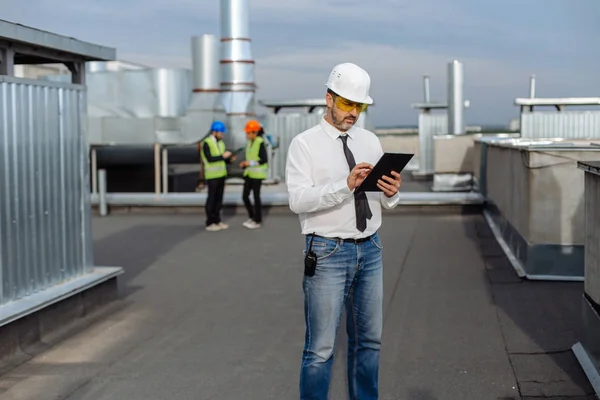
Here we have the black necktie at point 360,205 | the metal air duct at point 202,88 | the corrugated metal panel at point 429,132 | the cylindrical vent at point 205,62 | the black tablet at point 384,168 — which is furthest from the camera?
the corrugated metal panel at point 429,132

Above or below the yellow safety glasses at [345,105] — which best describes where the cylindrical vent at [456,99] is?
above

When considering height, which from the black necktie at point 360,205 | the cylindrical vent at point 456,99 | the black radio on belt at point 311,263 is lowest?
the black radio on belt at point 311,263

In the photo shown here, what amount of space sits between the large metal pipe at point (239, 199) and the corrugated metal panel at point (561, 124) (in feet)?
19.8

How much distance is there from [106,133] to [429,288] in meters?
14.4

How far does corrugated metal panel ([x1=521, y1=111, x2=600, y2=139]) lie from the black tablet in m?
19.3

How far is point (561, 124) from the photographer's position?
912 inches

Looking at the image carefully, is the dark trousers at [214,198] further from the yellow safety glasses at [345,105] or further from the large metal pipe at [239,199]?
the yellow safety glasses at [345,105]

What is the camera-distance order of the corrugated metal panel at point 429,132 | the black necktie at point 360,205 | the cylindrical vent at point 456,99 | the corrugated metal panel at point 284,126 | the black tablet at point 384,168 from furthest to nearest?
1. the corrugated metal panel at point 429,132
2. the cylindrical vent at point 456,99
3. the corrugated metal panel at point 284,126
4. the black necktie at point 360,205
5. the black tablet at point 384,168

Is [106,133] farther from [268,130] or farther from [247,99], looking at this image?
[268,130]

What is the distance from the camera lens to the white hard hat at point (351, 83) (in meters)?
4.41

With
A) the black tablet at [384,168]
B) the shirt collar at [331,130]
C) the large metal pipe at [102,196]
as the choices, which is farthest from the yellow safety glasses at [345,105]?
the large metal pipe at [102,196]

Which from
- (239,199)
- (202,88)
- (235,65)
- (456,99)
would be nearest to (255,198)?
(239,199)

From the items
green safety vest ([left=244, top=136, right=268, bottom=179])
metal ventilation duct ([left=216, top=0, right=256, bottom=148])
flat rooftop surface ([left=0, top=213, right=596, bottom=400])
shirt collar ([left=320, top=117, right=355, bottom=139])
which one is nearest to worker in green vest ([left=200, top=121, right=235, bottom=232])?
green safety vest ([left=244, top=136, right=268, bottom=179])

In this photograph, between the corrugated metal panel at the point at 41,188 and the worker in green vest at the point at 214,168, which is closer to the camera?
the corrugated metal panel at the point at 41,188
